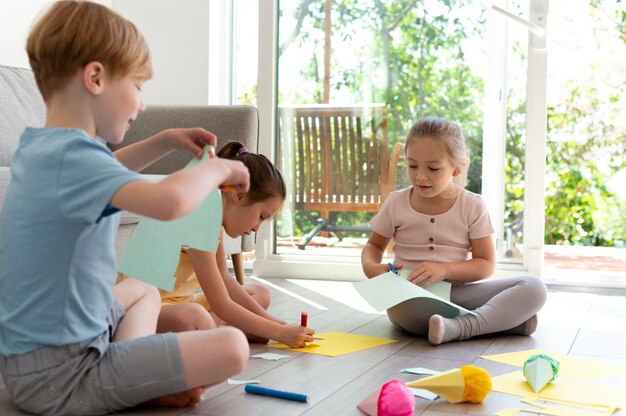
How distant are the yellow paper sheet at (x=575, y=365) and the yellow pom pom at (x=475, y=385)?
323mm

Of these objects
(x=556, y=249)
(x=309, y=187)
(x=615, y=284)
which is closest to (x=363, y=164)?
(x=309, y=187)

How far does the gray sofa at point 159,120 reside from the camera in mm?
2816

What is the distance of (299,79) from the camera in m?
3.65

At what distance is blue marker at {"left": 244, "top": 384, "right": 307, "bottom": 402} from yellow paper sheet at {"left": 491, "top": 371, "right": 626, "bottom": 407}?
39 cm

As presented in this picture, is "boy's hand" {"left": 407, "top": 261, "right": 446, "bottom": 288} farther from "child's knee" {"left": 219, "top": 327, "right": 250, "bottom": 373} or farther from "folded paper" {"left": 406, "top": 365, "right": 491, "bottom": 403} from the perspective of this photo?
"child's knee" {"left": 219, "top": 327, "right": 250, "bottom": 373}

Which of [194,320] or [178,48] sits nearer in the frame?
[194,320]

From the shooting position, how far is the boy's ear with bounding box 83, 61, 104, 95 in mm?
1290

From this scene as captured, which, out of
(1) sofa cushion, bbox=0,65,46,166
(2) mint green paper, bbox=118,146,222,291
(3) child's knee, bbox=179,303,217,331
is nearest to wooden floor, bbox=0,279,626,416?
(3) child's knee, bbox=179,303,217,331

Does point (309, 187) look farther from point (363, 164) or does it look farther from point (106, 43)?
point (106, 43)

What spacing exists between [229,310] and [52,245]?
670 millimetres

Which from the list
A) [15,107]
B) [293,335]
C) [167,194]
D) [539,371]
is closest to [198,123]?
[15,107]

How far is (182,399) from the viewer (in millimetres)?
1427

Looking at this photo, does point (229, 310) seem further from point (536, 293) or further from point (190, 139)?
point (536, 293)

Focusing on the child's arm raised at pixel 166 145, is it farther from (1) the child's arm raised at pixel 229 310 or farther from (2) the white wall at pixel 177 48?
(2) the white wall at pixel 177 48
